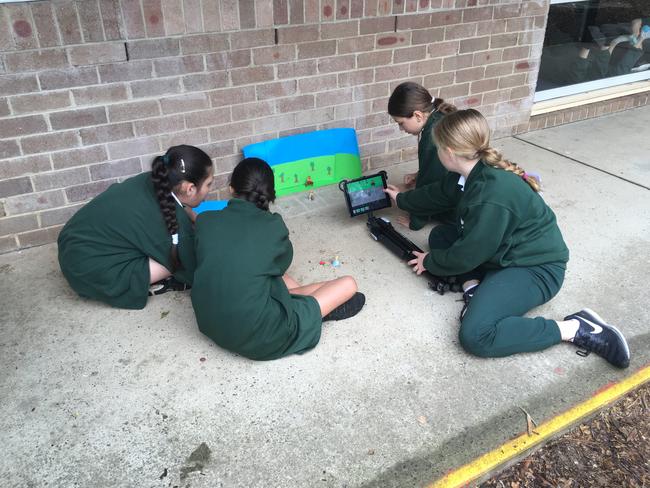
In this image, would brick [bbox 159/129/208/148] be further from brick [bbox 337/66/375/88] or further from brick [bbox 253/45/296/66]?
brick [bbox 337/66/375/88]

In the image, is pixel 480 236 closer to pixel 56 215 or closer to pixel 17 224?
pixel 56 215

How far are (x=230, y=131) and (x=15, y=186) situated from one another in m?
1.38

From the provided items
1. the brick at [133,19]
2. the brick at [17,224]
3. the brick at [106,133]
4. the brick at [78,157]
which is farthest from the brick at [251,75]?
the brick at [17,224]

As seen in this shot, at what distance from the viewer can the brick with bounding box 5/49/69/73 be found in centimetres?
301

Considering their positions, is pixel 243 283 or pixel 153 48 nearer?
pixel 243 283

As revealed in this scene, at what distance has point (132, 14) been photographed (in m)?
3.21

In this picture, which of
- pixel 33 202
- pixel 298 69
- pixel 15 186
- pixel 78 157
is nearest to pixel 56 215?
pixel 33 202

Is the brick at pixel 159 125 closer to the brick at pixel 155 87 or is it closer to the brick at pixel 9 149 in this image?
the brick at pixel 155 87

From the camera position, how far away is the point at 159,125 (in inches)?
141

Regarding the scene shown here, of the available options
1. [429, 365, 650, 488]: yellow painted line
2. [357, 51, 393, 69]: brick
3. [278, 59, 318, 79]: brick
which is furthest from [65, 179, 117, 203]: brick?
[429, 365, 650, 488]: yellow painted line

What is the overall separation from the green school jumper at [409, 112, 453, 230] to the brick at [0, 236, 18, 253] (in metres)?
2.50

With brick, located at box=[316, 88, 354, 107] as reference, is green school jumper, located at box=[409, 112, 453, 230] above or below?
below

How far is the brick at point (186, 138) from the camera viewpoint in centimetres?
364

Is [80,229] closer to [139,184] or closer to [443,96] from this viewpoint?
[139,184]
